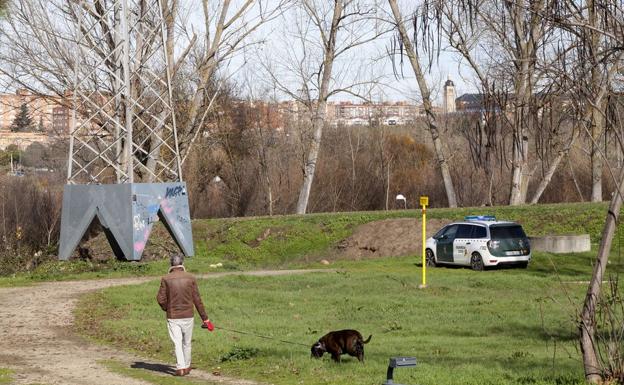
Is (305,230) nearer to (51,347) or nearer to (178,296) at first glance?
(51,347)

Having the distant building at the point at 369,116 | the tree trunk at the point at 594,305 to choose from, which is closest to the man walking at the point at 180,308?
the tree trunk at the point at 594,305

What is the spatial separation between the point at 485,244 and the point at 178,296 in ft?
65.2

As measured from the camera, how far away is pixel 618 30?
11.0 m

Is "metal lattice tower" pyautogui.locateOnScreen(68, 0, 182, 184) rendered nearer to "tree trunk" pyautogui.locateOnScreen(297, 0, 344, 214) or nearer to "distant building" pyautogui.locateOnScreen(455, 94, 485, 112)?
"tree trunk" pyautogui.locateOnScreen(297, 0, 344, 214)

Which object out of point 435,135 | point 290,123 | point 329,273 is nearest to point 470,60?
point 435,135

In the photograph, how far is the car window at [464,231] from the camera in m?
34.1

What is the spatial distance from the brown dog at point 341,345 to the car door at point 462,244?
19.3m

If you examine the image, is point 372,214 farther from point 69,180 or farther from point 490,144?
point 490,144

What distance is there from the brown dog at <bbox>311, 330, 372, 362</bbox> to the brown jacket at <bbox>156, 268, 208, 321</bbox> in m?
1.82

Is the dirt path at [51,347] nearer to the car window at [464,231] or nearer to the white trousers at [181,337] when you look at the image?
the white trousers at [181,337]

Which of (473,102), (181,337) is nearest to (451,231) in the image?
(181,337)

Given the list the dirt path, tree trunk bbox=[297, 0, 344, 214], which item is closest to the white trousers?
the dirt path

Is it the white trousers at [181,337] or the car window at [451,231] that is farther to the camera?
the car window at [451,231]

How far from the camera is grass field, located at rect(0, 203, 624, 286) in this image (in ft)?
136
